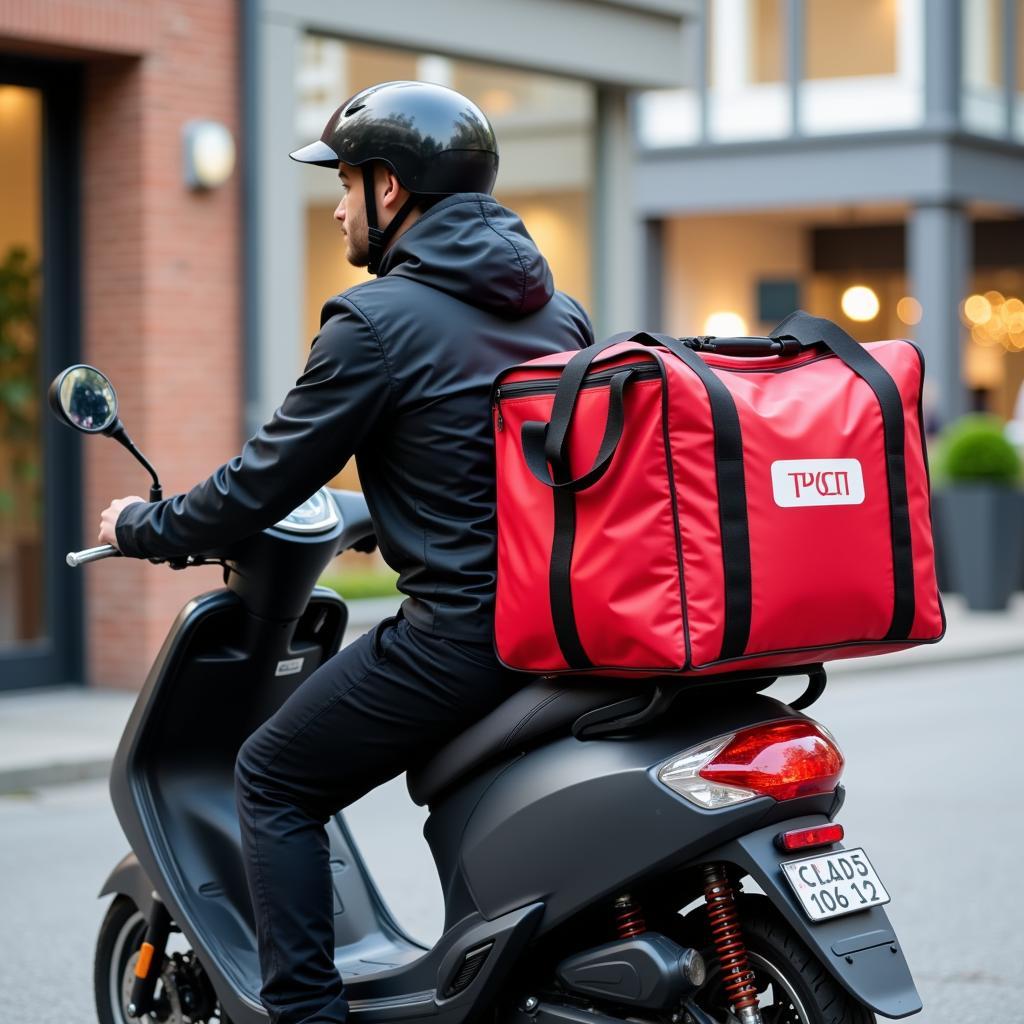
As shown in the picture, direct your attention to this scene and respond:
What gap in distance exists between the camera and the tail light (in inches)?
118

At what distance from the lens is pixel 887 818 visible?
7.20 metres

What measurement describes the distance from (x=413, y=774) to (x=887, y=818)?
4.23 metres

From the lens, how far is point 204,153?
10641 millimetres

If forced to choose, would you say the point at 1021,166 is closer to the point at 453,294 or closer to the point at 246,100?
the point at 246,100

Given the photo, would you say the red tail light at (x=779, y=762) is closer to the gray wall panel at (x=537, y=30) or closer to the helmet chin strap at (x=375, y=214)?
the helmet chin strap at (x=375, y=214)

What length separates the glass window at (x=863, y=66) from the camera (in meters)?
25.9

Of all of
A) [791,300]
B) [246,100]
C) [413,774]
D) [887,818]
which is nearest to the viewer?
[413,774]

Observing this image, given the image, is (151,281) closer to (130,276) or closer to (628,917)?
(130,276)

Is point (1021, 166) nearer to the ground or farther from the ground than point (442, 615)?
farther from the ground

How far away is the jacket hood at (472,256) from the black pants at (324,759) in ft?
1.96

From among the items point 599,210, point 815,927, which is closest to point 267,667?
point 815,927

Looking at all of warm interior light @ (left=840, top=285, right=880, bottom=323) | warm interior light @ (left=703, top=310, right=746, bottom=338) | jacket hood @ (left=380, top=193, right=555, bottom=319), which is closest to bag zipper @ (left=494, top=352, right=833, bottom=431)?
jacket hood @ (left=380, top=193, right=555, bottom=319)

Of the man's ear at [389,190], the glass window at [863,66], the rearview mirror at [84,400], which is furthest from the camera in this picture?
the glass window at [863,66]

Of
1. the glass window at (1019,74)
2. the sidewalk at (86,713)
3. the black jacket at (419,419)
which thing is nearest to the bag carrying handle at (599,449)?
the black jacket at (419,419)
